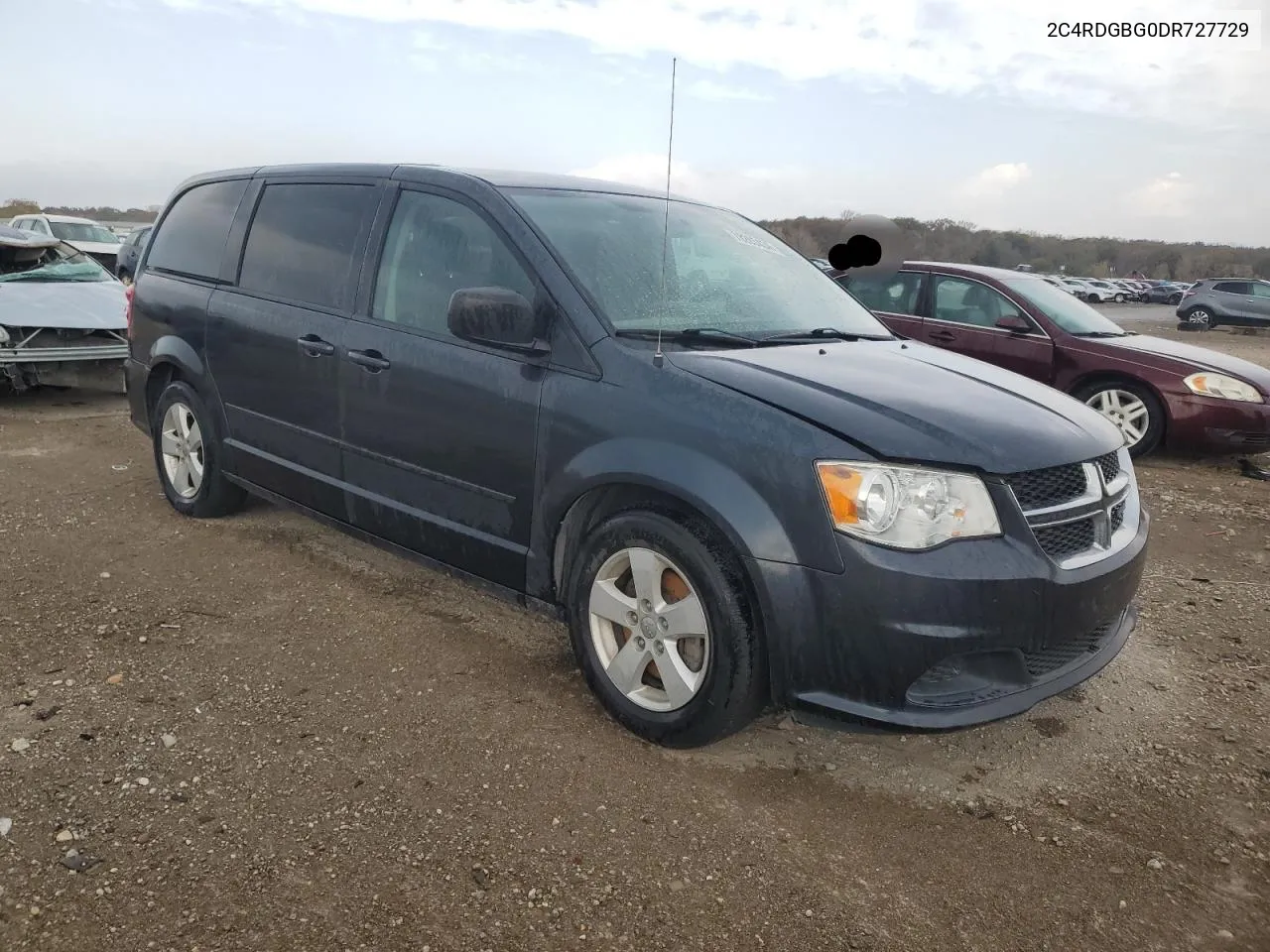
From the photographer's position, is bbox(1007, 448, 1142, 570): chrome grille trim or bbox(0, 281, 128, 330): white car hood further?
bbox(0, 281, 128, 330): white car hood

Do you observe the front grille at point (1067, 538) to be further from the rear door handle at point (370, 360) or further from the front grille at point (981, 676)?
the rear door handle at point (370, 360)

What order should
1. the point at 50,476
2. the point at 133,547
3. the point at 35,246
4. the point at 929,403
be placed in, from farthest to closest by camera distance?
1. the point at 35,246
2. the point at 50,476
3. the point at 133,547
4. the point at 929,403

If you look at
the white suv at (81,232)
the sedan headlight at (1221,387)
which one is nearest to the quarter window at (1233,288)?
the sedan headlight at (1221,387)

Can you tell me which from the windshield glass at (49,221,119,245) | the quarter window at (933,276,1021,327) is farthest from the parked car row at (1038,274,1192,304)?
the quarter window at (933,276,1021,327)

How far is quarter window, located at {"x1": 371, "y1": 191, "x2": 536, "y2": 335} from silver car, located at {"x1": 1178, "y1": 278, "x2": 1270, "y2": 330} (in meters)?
28.5

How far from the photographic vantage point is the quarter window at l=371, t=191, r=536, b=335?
3.33 metres

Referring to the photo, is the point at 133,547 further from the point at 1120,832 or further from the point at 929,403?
the point at 1120,832

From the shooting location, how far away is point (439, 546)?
3.51 metres

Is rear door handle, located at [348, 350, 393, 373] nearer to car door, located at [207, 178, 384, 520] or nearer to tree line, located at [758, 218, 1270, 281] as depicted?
car door, located at [207, 178, 384, 520]

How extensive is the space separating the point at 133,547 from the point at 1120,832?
14.0 ft

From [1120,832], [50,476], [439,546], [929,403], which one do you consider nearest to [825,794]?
[1120,832]

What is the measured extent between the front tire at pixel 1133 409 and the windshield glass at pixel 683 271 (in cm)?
438

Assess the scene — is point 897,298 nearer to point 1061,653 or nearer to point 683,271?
point 683,271

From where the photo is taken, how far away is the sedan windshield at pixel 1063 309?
7.77m
